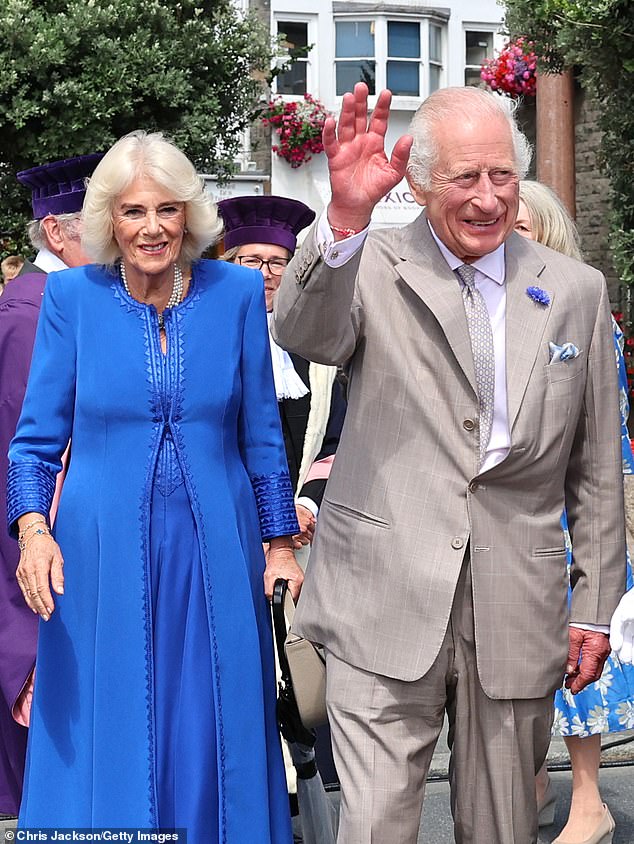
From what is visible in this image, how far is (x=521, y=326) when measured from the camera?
321cm

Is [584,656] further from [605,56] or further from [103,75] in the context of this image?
[103,75]

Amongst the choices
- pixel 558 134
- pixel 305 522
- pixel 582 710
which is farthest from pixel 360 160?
pixel 558 134

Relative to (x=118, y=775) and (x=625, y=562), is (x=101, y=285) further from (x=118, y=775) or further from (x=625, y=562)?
(x=625, y=562)

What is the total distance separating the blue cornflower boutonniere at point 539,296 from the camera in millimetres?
3246

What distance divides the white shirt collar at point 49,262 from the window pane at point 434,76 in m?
23.7

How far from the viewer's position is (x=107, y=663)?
3.44 metres

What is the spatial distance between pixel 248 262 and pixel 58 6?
38.0 ft

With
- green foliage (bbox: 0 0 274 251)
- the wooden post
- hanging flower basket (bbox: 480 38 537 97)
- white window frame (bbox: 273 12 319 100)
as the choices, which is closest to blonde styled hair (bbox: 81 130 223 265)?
green foliage (bbox: 0 0 274 251)

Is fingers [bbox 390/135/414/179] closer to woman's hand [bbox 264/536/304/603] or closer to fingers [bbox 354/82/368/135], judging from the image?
fingers [bbox 354/82/368/135]

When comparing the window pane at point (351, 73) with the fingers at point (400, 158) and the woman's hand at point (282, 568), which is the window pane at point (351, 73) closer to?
the woman's hand at point (282, 568)

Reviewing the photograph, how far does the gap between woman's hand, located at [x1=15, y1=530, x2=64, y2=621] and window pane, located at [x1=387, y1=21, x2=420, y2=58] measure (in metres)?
24.9

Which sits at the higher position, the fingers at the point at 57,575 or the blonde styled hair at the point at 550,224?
the blonde styled hair at the point at 550,224

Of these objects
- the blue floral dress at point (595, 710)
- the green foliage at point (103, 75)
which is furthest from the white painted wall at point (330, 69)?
the blue floral dress at point (595, 710)

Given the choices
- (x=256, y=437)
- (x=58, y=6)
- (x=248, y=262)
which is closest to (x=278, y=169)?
(x=58, y=6)
